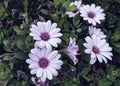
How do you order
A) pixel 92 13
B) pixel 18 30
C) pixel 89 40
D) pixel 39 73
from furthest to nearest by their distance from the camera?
pixel 92 13
pixel 18 30
pixel 89 40
pixel 39 73

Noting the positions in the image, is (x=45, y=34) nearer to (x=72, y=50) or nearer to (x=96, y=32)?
(x=72, y=50)

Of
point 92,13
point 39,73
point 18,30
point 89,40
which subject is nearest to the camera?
point 39,73

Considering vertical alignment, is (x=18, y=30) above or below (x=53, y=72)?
above

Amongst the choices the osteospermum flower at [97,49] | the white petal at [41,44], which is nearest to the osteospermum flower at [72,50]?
the osteospermum flower at [97,49]

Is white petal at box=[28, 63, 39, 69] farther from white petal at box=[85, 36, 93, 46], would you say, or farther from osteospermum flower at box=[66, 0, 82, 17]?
osteospermum flower at box=[66, 0, 82, 17]

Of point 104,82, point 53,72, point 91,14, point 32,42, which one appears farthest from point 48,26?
point 104,82

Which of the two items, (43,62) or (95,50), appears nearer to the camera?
(43,62)
